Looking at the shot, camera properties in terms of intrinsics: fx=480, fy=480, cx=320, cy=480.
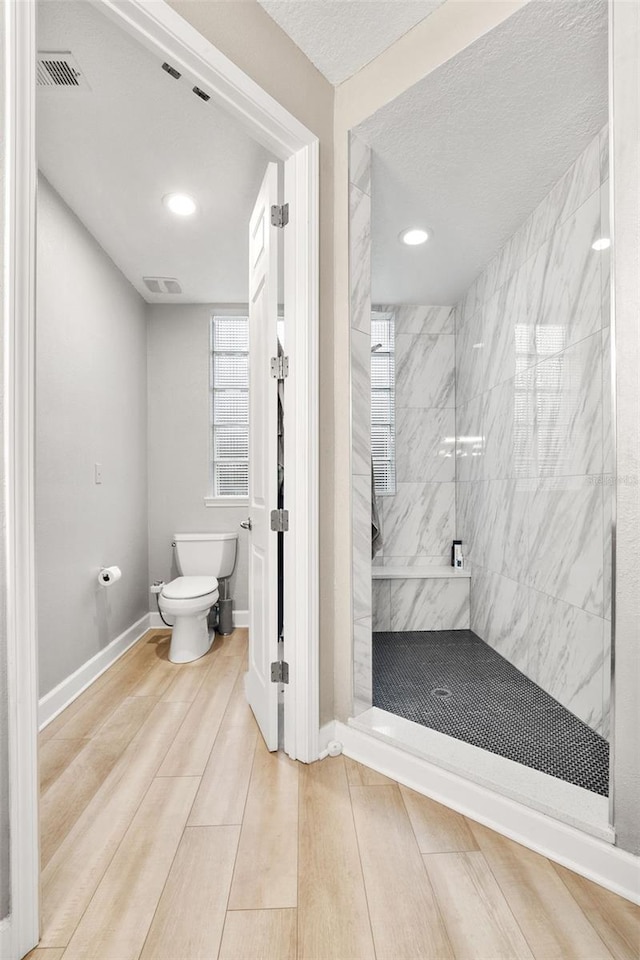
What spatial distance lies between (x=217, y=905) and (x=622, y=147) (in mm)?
2063

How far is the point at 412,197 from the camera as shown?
229 cm

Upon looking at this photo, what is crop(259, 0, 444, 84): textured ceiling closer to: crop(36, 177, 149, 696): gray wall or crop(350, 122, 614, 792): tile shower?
crop(350, 122, 614, 792): tile shower

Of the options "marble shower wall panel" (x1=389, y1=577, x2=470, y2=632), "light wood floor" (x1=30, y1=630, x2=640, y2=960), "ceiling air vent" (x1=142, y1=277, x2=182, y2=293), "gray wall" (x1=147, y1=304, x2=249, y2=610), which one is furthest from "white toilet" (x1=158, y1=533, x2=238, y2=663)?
"ceiling air vent" (x1=142, y1=277, x2=182, y2=293)

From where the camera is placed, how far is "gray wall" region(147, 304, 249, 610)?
11.7 feet

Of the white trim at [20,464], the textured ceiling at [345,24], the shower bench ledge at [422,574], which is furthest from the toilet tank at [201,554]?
the textured ceiling at [345,24]

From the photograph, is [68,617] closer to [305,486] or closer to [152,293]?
[305,486]

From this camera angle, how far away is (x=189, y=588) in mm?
2898

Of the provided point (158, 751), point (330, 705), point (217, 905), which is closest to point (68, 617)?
point (158, 751)

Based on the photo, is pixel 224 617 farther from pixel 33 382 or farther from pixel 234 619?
pixel 33 382

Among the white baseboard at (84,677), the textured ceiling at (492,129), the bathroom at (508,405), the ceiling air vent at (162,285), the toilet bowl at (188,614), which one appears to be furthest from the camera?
the ceiling air vent at (162,285)

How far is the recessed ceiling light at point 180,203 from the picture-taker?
2.28 metres

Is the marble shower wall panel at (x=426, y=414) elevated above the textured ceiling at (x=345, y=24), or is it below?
below

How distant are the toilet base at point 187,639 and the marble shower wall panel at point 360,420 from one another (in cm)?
138

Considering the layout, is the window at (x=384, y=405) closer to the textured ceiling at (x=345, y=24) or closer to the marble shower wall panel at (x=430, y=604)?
the marble shower wall panel at (x=430, y=604)
